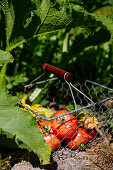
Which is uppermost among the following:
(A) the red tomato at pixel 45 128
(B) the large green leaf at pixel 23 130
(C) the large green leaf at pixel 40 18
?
(C) the large green leaf at pixel 40 18

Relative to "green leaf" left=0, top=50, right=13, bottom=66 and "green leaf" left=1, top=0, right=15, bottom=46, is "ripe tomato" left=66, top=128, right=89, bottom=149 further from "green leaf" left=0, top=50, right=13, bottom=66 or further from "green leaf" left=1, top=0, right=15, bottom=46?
"green leaf" left=1, top=0, right=15, bottom=46

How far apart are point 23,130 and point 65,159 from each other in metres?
0.41

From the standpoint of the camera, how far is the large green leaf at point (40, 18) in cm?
156

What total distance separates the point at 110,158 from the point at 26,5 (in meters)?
1.21

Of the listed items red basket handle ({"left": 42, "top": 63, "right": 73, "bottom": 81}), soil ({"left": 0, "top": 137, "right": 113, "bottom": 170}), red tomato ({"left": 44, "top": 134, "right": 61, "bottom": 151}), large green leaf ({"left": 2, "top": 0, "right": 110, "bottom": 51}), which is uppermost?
large green leaf ({"left": 2, "top": 0, "right": 110, "bottom": 51})

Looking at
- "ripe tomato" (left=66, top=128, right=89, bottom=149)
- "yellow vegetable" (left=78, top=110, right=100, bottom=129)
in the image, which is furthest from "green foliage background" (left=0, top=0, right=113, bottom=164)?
"yellow vegetable" (left=78, top=110, right=100, bottom=129)

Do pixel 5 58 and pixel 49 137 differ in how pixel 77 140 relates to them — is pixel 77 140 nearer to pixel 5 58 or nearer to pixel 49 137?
pixel 49 137

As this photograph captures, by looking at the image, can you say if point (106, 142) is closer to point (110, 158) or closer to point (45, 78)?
point (110, 158)

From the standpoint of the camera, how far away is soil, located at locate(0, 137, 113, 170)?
4.80 feet

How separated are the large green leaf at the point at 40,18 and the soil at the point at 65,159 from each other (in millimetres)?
793

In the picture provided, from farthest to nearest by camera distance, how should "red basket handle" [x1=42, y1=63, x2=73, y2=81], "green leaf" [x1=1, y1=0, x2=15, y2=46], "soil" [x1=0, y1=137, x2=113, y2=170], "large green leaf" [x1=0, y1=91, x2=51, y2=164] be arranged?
"red basket handle" [x1=42, y1=63, x2=73, y2=81]
"green leaf" [x1=1, y1=0, x2=15, y2=46]
"soil" [x1=0, y1=137, x2=113, y2=170]
"large green leaf" [x1=0, y1=91, x2=51, y2=164]

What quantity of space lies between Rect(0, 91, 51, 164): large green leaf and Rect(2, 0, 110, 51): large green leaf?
1.83ft

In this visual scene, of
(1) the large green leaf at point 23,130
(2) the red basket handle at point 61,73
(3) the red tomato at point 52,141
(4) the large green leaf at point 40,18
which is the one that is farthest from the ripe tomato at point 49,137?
(4) the large green leaf at point 40,18

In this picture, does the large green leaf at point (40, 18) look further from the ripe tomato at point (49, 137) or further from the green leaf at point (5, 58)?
the ripe tomato at point (49, 137)
